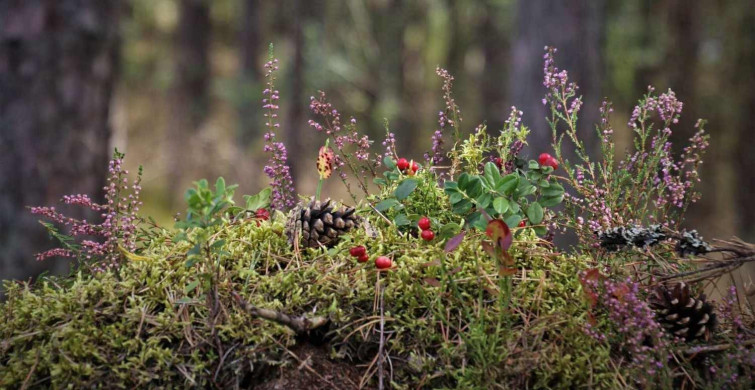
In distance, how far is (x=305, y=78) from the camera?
9406mm

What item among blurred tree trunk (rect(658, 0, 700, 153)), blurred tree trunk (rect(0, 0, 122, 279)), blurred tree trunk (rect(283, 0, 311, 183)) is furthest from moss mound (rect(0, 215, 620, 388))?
blurred tree trunk (rect(658, 0, 700, 153))

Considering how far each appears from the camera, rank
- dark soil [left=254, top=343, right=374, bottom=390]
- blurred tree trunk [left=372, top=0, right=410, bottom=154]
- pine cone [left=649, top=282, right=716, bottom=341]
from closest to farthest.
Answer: dark soil [left=254, top=343, right=374, bottom=390]
pine cone [left=649, top=282, right=716, bottom=341]
blurred tree trunk [left=372, top=0, right=410, bottom=154]

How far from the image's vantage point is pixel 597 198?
72.6 inches

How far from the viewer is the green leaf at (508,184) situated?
162 centimetres

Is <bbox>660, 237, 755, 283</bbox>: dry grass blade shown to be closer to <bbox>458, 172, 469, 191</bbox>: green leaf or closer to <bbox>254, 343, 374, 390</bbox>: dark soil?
<bbox>458, 172, 469, 191</bbox>: green leaf

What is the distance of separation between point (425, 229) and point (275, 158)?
510 mm

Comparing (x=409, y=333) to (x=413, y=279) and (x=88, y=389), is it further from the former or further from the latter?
(x=88, y=389)

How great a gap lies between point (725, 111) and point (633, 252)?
951 cm

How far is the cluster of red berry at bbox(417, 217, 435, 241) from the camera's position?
5.57 ft

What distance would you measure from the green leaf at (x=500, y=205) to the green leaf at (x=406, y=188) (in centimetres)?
24

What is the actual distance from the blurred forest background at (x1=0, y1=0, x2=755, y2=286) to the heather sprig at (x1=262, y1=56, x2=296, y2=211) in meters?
2.14

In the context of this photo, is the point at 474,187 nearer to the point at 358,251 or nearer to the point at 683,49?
the point at 358,251

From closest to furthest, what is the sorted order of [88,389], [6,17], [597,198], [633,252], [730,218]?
[88,389], [633,252], [597,198], [6,17], [730,218]

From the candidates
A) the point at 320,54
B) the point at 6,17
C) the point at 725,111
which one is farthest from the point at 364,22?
the point at 6,17
